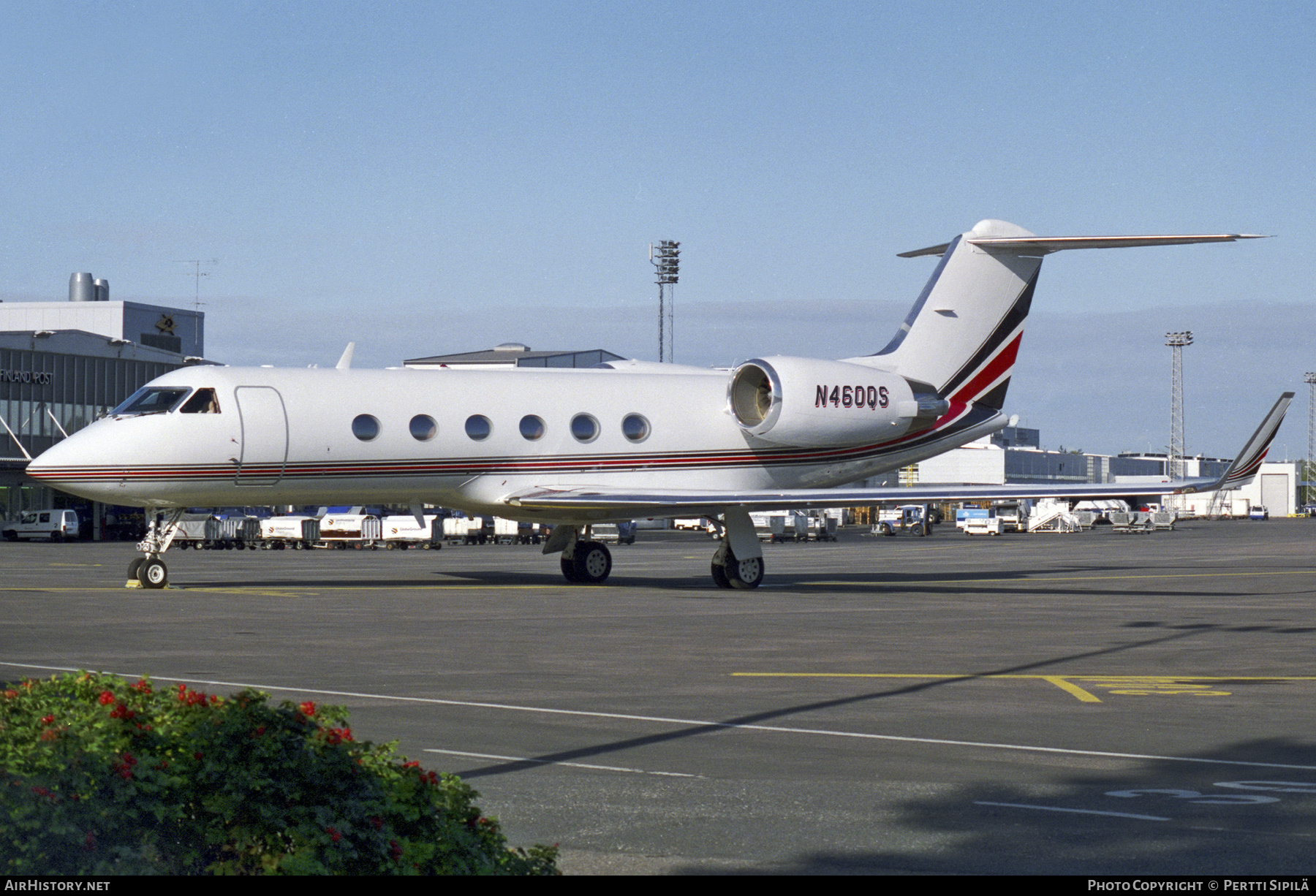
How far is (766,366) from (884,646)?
11737mm

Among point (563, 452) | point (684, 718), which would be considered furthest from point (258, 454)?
point (684, 718)

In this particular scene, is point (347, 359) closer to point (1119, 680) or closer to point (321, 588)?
point (321, 588)

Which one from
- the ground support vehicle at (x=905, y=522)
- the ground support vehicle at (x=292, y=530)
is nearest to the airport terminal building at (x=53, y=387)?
the ground support vehicle at (x=292, y=530)

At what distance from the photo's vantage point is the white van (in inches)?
2660

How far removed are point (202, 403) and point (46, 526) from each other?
48.0m

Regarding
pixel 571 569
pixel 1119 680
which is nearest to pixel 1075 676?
pixel 1119 680

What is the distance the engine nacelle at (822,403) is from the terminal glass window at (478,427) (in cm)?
510

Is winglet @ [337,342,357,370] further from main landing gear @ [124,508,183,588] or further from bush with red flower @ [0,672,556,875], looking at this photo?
bush with red flower @ [0,672,556,875]

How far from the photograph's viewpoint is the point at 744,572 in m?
28.1

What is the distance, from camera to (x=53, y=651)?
Result: 15.3 meters

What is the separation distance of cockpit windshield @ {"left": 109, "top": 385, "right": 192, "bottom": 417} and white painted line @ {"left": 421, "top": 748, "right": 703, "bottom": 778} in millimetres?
17248

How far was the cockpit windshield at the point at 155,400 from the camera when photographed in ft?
82.2

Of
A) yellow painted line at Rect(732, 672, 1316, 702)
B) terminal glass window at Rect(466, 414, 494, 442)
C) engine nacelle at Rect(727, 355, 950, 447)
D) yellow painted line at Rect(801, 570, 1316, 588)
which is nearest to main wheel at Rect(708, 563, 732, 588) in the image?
engine nacelle at Rect(727, 355, 950, 447)

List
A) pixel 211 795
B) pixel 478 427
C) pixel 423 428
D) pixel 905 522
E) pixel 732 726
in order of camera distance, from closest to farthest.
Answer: pixel 211 795 < pixel 732 726 < pixel 423 428 < pixel 478 427 < pixel 905 522
